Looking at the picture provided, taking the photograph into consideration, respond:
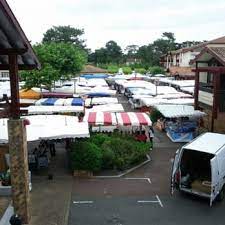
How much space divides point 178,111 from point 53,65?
16.4 m

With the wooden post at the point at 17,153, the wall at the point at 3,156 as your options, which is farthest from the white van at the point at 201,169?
the wall at the point at 3,156

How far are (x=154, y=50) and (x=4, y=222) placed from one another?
95.0 meters

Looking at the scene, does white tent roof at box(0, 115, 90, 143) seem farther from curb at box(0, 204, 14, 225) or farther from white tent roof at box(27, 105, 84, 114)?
white tent roof at box(27, 105, 84, 114)

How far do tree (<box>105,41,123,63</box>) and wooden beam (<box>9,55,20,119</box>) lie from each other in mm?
98242

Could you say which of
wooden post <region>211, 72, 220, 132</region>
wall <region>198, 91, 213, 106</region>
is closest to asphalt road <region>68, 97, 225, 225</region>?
wooden post <region>211, 72, 220, 132</region>

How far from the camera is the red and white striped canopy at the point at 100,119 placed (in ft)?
64.0

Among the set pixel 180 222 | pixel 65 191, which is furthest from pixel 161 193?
pixel 65 191

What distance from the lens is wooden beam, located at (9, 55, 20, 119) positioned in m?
10.4

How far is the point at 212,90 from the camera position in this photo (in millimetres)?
22766

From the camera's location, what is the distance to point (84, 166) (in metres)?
16.1

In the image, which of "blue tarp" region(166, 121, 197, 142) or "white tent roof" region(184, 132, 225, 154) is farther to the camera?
"blue tarp" region(166, 121, 197, 142)

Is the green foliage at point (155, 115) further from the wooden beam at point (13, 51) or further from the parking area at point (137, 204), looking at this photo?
the wooden beam at point (13, 51)

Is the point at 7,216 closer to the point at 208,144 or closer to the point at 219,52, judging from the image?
the point at 208,144

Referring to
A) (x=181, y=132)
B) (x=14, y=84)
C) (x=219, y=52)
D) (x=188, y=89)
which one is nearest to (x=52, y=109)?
(x=181, y=132)
